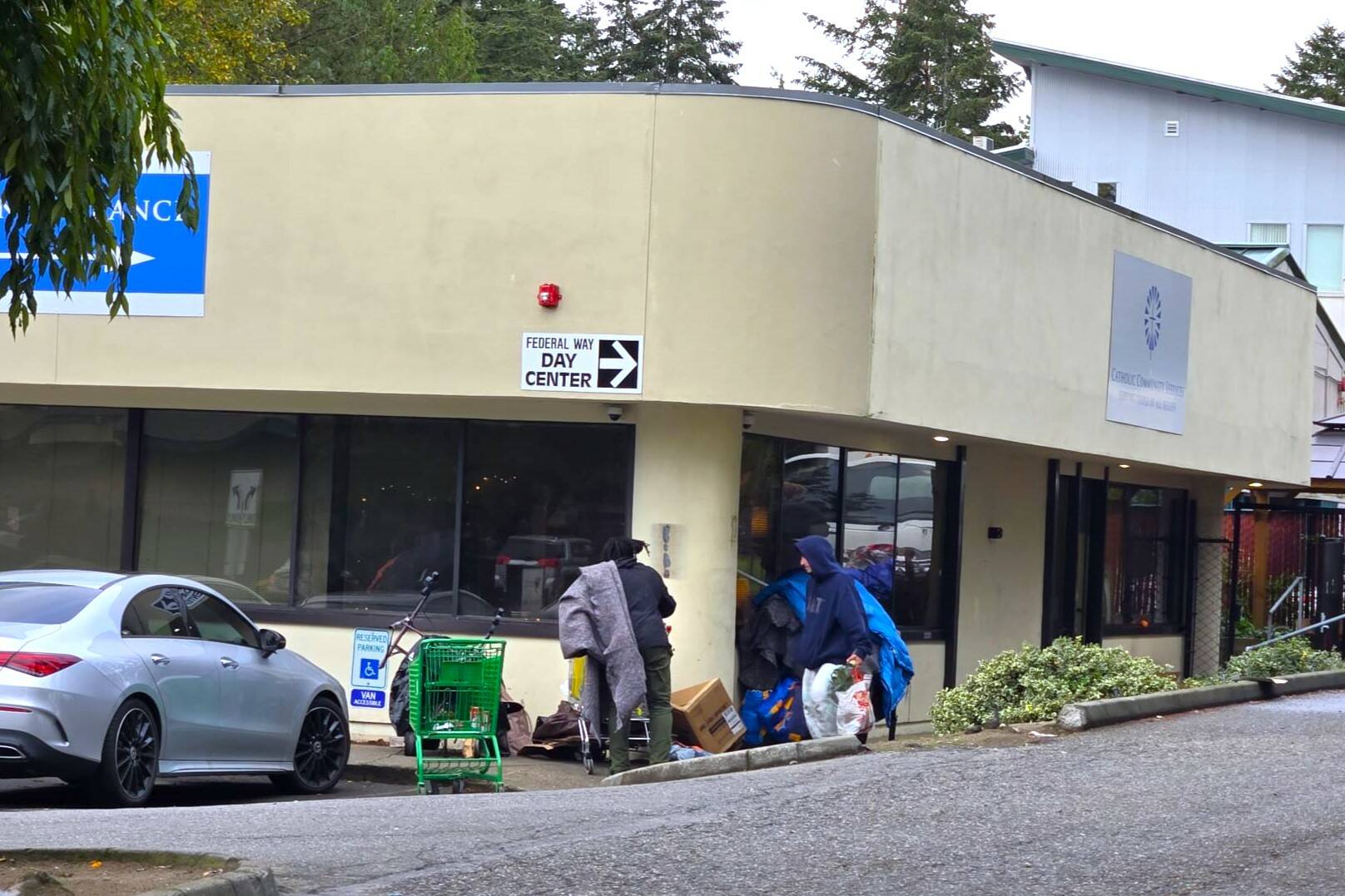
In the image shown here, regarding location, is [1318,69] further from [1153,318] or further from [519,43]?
[1153,318]

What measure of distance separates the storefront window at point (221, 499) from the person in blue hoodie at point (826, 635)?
5.18 metres

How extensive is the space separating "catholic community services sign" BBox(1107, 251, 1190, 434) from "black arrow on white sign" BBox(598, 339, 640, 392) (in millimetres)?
7361

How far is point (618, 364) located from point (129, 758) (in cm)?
543

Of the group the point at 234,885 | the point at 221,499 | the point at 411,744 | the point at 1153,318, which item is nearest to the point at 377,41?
the point at 1153,318

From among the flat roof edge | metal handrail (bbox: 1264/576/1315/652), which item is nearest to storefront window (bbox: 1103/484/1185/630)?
metal handrail (bbox: 1264/576/1315/652)

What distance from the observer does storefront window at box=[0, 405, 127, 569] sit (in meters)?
16.8

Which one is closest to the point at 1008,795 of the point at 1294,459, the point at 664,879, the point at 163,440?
the point at 664,879

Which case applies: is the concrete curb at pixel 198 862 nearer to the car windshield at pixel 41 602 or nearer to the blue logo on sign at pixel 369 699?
the car windshield at pixel 41 602

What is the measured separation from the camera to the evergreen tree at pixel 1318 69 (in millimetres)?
66500

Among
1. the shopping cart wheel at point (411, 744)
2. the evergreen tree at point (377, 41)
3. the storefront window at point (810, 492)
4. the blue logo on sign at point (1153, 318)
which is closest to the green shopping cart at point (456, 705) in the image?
the shopping cart wheel at point (411, 744)

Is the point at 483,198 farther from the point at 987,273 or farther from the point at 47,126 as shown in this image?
the point at 47,126

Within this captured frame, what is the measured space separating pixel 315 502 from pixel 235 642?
393 centimetres

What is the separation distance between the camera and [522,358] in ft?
48.8

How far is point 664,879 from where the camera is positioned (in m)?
7.83
